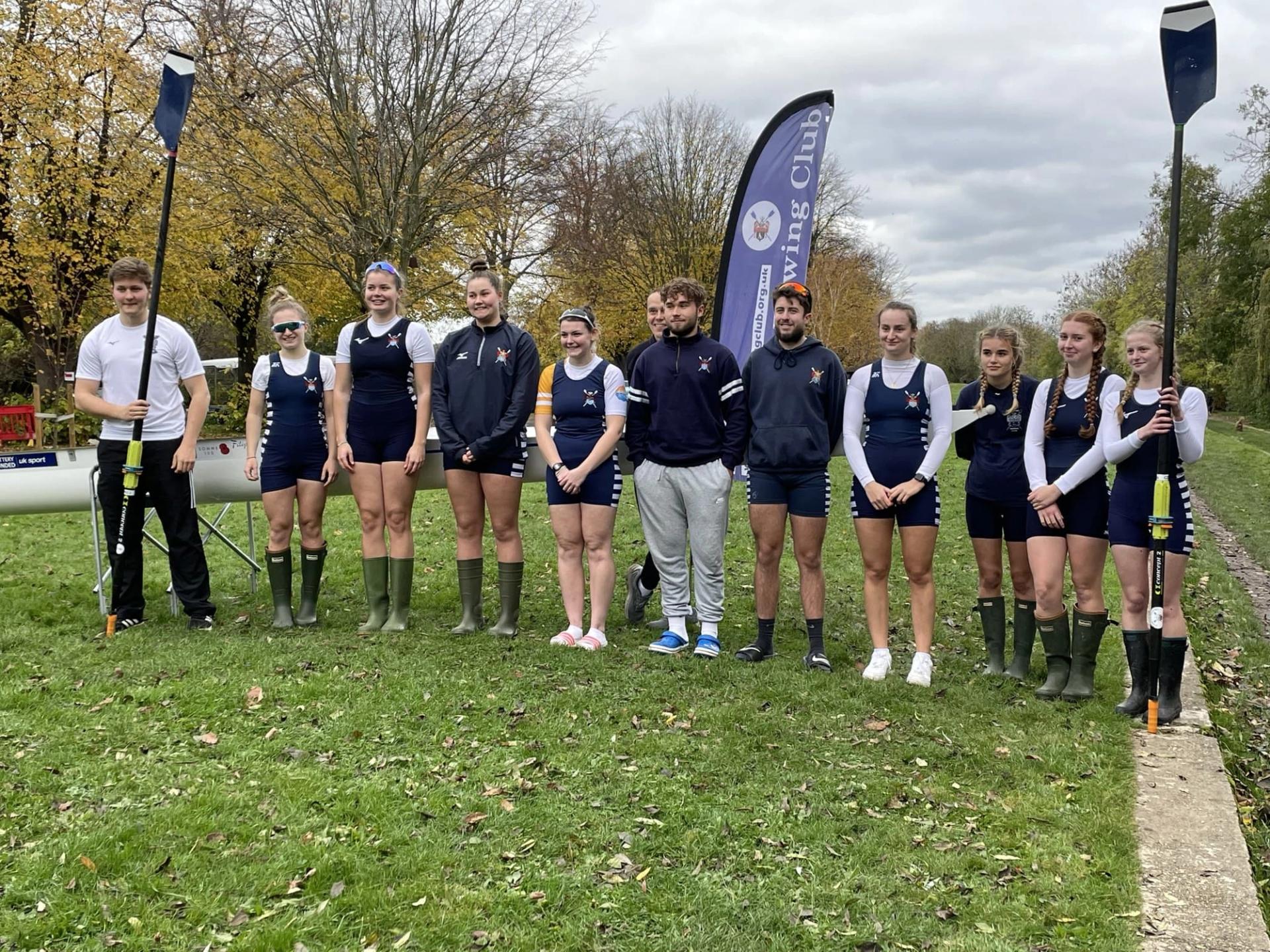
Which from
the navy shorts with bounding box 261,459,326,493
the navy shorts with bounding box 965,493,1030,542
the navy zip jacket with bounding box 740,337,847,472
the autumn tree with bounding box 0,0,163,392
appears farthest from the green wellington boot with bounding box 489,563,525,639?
the autumn tree with bounding box 0,0,163,392

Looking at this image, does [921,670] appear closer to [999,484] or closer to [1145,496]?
[999,484]

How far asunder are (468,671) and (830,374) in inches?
107

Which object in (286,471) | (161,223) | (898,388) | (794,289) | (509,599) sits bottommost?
(509,599)

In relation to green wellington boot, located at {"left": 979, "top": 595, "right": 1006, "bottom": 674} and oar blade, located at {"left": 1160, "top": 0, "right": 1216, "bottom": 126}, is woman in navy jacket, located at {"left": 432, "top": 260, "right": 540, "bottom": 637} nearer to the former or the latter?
green wellington boot, located at {"left": 979, "top": 595, "right": 1006, "bottom": 674}

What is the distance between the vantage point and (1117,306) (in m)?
49.8

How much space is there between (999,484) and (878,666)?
4.12 feet

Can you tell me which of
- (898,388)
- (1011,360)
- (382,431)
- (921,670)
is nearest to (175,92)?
(382,431)

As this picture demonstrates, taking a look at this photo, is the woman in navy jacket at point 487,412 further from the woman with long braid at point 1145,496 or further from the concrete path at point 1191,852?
the concrete path at point 1191,852

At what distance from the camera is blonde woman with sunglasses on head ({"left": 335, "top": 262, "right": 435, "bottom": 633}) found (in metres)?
6.17

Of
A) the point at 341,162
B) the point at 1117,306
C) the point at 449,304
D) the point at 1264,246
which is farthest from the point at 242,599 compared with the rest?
the point at 1117,306

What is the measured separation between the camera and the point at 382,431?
6.22 metres

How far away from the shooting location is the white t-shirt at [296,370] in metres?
6.31

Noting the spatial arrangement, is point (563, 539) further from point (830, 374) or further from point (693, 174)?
point (693, 174)

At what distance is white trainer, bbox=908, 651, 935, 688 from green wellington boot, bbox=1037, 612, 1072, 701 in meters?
0.58
